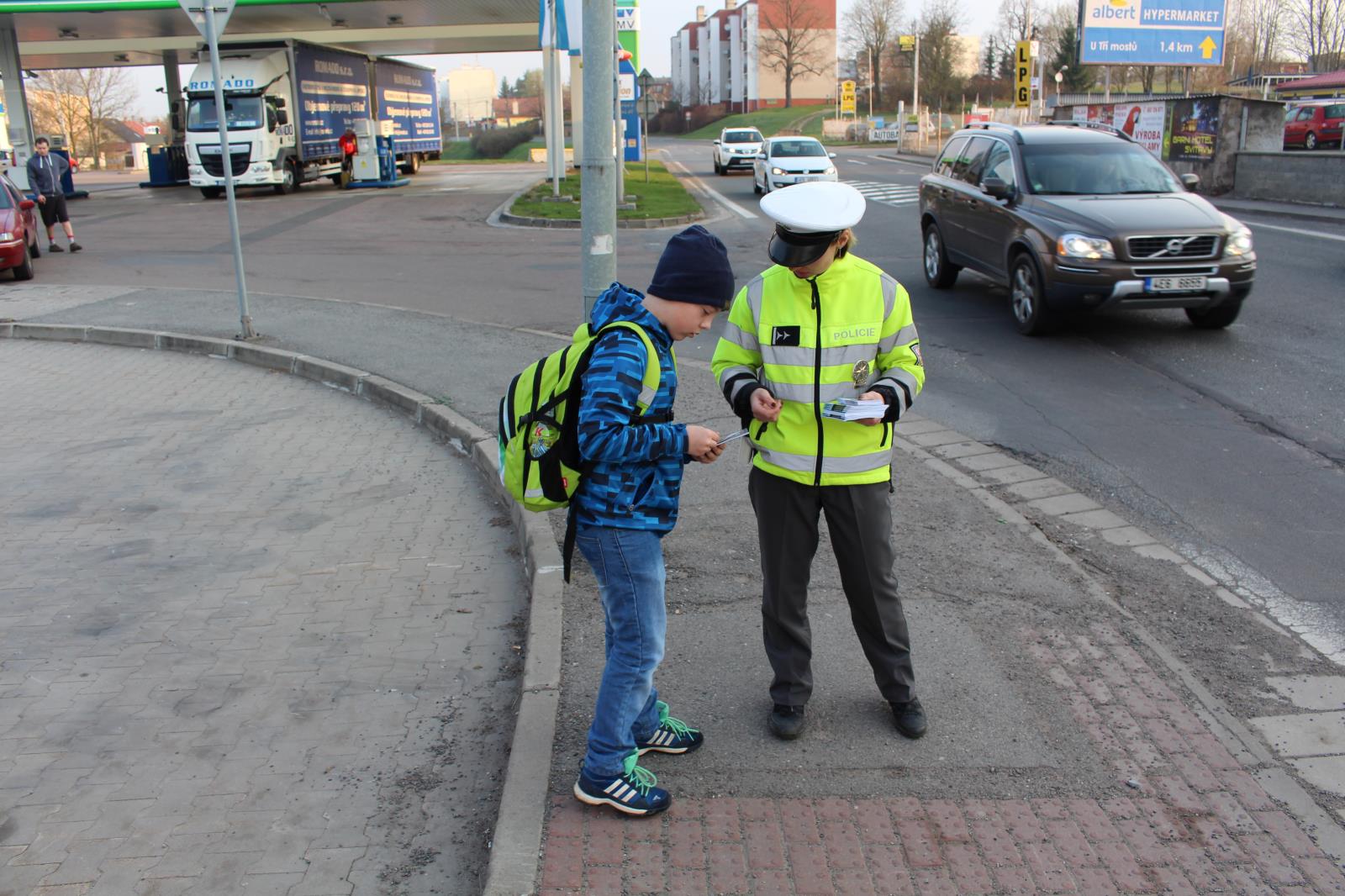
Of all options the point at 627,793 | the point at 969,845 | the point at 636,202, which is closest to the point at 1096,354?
the point at 969,845

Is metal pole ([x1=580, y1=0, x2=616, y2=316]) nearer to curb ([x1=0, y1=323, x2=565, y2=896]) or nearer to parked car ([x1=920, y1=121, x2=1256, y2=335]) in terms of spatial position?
curb ([x1=0, y1=323, x2=565, y2=896])

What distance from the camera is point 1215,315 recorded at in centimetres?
1033

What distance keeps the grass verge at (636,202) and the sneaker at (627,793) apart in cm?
1728

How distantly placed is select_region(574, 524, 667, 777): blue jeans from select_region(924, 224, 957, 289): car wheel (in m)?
10.3

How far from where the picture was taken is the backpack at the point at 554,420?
311 cm

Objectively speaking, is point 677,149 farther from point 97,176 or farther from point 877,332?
point 877,332

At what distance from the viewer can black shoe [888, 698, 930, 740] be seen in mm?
3775

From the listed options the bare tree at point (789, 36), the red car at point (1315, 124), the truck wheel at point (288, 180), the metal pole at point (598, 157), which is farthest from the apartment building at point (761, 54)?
the metal pole at point (598, 157)

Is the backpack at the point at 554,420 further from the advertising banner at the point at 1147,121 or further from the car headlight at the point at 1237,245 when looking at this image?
the advertising banner at the point at 1147,121

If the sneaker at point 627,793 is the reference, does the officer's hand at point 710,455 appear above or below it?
above

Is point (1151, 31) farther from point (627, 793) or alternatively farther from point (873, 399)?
point (627, 793)

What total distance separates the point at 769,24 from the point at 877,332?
109 meters

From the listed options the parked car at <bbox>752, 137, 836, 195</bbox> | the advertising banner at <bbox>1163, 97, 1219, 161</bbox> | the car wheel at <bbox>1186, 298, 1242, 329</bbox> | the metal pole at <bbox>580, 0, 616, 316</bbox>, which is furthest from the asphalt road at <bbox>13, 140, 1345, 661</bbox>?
the advertising banner at <bbox>1163, 97, 1219, 161</bbox>

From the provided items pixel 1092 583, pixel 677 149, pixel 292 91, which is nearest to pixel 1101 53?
pixel 292 91
